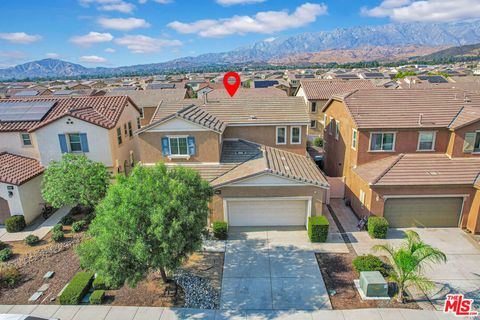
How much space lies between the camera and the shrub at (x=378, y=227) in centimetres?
1647

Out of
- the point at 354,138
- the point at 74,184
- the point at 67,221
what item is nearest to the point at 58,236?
the point at 67,221

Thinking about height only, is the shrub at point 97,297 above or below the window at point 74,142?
below

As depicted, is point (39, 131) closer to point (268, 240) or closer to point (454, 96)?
point (268, 240)

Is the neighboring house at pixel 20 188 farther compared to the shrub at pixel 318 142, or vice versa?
the shrub at pixel 318 142

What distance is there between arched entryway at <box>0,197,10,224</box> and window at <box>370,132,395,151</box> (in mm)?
24035

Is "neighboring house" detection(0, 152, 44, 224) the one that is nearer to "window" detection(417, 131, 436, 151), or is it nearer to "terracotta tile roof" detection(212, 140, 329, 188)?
"terracotta tile roof" detection(212, 140, 329, 188)

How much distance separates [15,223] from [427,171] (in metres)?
25.3

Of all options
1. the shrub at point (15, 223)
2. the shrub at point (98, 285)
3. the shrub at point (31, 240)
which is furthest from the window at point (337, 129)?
the shrub at point (15, 223)

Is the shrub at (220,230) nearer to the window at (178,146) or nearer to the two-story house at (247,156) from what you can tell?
the two-story house at (247,156)

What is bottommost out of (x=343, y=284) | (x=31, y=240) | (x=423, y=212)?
(x=343, y=284)

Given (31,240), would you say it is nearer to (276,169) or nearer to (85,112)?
(85,112)

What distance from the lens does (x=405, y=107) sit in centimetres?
2012

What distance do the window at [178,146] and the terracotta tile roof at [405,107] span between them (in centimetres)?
1121

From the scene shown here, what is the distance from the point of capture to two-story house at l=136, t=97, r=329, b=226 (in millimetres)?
16859
